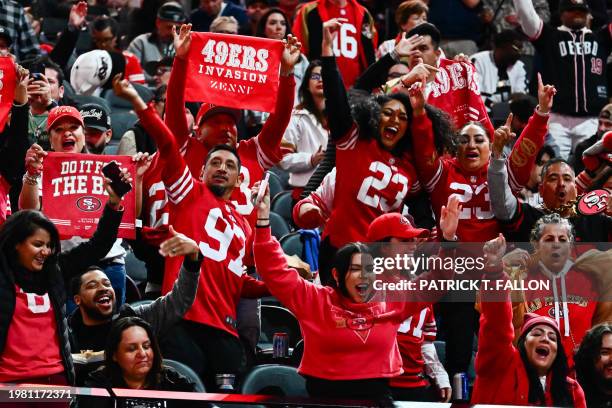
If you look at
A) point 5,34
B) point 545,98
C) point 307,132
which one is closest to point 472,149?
point 545,98

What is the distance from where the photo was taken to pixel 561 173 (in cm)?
783

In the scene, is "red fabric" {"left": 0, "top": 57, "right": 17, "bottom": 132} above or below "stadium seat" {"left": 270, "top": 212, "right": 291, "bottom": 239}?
above

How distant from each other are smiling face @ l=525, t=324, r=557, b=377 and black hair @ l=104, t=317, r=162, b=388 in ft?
5.36

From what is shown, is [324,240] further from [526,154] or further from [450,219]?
[526,154]

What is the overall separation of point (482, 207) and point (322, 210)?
867 mm

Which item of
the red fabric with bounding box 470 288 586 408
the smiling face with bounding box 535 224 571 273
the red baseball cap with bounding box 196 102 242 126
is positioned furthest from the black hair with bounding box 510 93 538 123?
the red fabric with bounding box 470 288 586 408

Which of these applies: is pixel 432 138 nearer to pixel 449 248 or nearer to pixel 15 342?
pixel 449 248

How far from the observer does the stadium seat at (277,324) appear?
24.7 feet

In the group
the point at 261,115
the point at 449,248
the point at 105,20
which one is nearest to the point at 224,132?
the point at 449,248

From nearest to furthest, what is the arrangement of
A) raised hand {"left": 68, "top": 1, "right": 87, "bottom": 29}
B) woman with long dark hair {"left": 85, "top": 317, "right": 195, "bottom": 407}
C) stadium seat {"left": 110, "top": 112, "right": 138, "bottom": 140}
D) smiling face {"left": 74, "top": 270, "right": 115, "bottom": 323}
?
woman with long dark hair {"left": 85, "top": 317, "right": 195, "bottom": 407} < smiling face {"left": 74, "top": 270, "right": 115, "bottom": 323} < stadium seat {"left": 110, "top": 112, "right": 138, "bottom": 140} < raised hand {"left": 68, "top": 1, "right": 87, "bottom": 29}

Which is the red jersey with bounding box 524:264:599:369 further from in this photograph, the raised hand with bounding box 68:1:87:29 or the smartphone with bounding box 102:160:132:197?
the raised hand with bounding box 68:1:87:29

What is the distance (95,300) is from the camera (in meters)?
6.64

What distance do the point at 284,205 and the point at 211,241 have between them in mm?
2246

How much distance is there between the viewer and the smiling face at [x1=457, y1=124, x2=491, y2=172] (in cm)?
745
